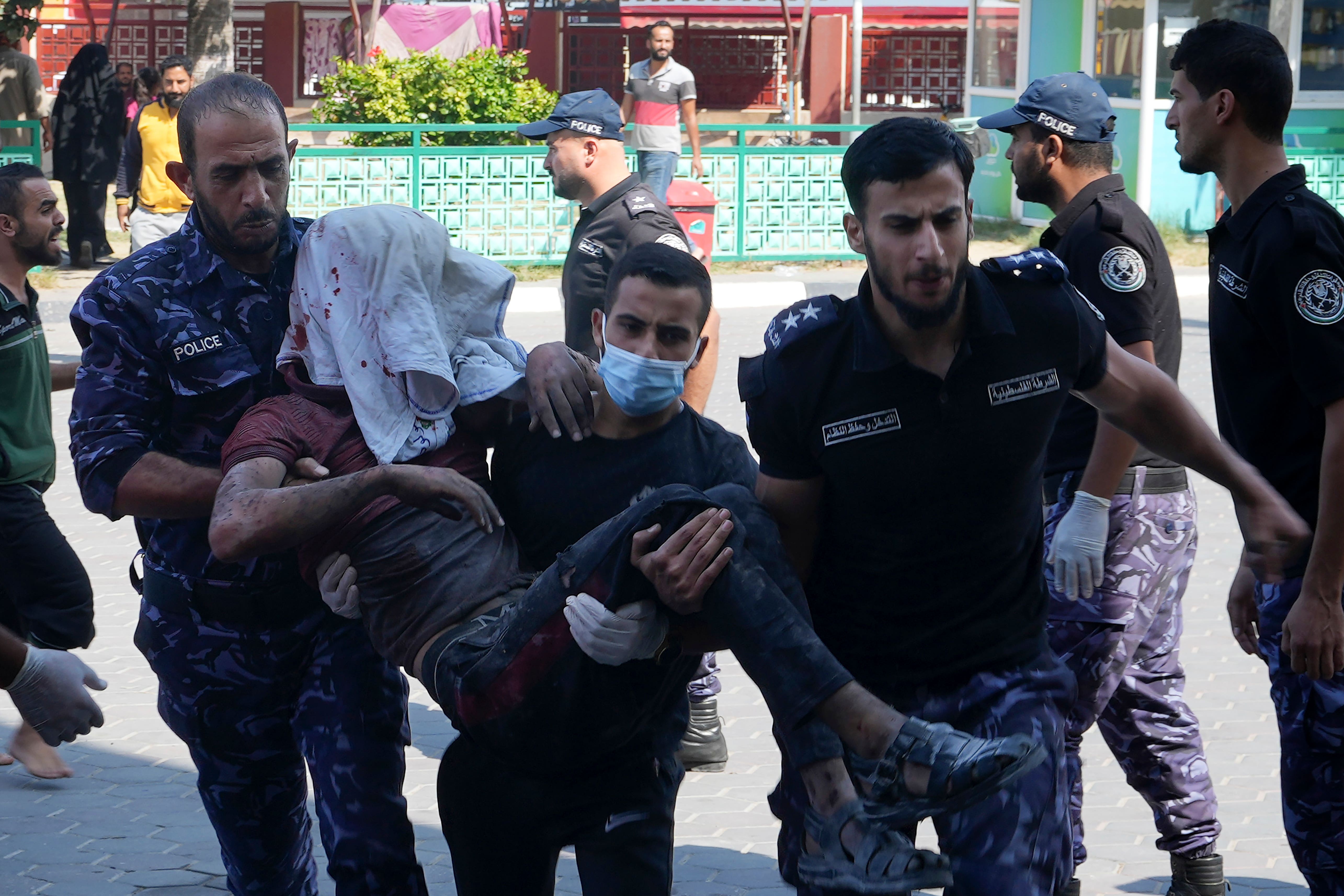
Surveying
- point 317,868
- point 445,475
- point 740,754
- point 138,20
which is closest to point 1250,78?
point 445,475

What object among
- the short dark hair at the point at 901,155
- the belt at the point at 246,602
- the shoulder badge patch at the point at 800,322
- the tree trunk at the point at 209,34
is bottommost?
the belt at the point at 246,602

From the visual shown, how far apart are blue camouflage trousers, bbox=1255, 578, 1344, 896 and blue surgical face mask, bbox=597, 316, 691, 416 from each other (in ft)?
4.96

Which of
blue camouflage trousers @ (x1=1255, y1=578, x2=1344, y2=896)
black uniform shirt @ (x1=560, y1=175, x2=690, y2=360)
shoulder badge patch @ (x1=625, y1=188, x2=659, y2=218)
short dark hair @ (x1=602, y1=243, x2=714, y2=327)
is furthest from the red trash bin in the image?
blue camouflage trousers @ (x1=1255, y1=578, x2=1344, y2=896)

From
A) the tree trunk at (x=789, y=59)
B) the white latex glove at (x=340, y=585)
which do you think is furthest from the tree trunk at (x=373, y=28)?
the white latex glove at (x=340, y=585)

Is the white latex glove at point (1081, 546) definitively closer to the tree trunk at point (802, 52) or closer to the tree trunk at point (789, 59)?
the tree trunk at point (789, 59)

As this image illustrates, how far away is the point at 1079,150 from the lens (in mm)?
4684

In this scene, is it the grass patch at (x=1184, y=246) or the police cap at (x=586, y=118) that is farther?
the grass patch at (x=1184, y=246)

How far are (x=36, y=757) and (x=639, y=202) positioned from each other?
296 centimetres

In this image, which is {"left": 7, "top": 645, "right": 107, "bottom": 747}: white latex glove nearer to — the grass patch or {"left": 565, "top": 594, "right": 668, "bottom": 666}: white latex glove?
{"left": 565, "top": 594, "right": 668, "bottom": 666}: white latex glove

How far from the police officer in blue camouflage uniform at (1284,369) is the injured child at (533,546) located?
3.39ft

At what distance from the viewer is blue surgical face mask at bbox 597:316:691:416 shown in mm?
3250

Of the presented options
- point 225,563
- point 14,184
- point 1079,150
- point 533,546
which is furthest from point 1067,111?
point 14,184

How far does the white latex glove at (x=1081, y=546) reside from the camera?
4125 mm

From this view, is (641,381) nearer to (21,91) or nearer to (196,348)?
(196,348)
